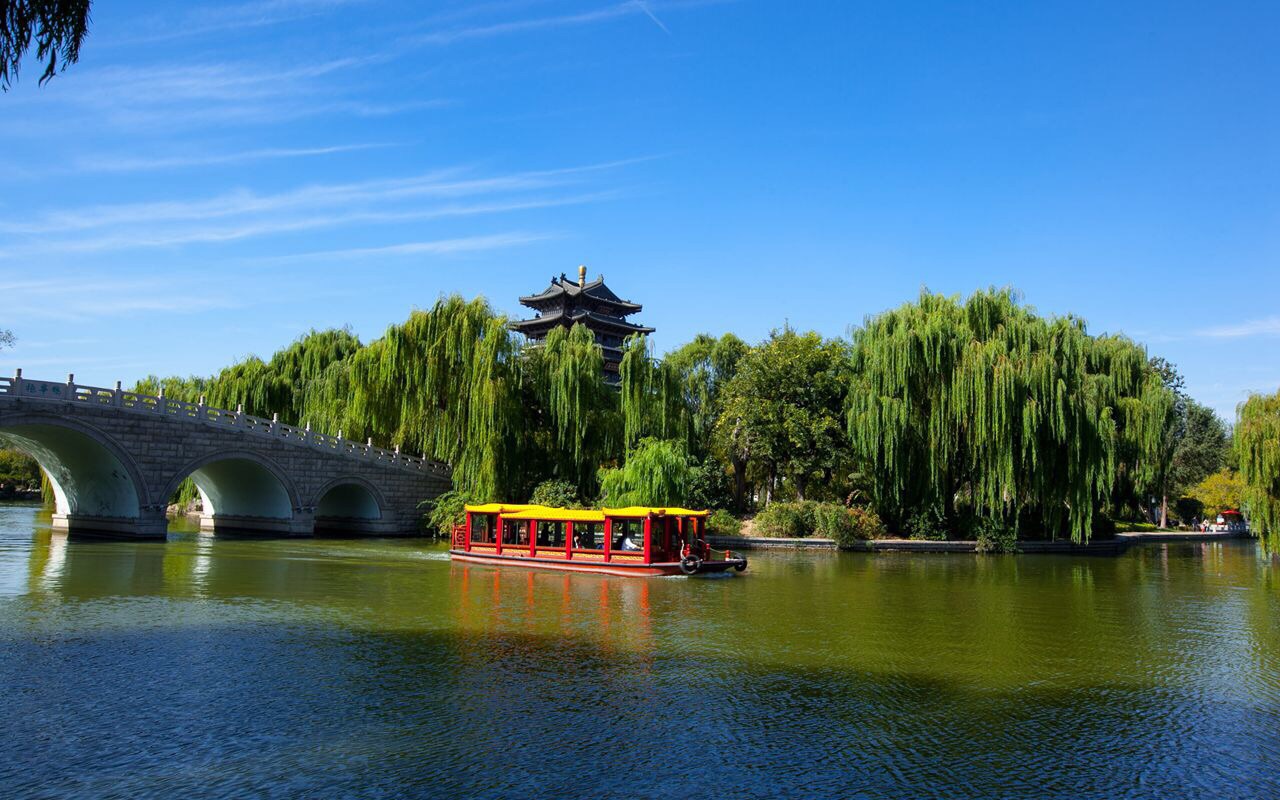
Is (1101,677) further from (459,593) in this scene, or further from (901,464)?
(901,464)

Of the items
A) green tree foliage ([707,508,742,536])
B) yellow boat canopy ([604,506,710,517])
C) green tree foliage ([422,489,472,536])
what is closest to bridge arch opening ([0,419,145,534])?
green tree foliage ([422,489,472,536])

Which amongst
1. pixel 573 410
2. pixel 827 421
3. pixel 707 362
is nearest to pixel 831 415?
pixel 827 421

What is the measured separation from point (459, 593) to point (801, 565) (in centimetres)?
1053

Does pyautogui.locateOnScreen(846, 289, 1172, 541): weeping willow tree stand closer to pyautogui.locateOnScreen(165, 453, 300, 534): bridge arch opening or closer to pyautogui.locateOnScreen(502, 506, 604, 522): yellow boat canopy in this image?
pyautogui.locateOnScreen(502, 506, 604, 522): yellow boat canopy

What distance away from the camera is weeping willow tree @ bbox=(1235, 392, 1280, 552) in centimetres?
A: 2319

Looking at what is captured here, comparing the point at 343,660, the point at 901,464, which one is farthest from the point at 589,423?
the point at 343,660

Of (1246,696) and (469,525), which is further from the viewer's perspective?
(469,525)

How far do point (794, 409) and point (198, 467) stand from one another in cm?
1992

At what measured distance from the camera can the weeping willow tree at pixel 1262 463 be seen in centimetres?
2319

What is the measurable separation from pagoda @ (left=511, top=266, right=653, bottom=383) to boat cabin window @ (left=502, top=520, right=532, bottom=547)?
25.8 m

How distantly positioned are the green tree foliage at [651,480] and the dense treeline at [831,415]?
5 cm

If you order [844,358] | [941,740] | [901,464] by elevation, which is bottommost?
[941,740]

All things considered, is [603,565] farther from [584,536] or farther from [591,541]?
[584,536]

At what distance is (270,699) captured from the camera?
31.3 feet
